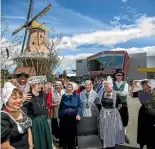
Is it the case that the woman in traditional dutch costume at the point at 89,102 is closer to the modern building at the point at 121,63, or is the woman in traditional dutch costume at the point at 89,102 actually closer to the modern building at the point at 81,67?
the modern building at the point at 121,63

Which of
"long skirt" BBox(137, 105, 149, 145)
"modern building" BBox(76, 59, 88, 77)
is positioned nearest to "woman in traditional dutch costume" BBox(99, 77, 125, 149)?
"long skirt" BBox(137, 105, 149, 145)

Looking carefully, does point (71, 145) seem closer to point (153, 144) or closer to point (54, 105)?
point (54, 105)

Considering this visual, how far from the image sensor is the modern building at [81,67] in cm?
6838

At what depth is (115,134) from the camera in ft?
17.9

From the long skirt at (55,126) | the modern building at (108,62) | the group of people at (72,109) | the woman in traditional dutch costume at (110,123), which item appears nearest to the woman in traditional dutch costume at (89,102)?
the group of people at (72,109)

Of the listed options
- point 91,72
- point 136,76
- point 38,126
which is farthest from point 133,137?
point 91,72

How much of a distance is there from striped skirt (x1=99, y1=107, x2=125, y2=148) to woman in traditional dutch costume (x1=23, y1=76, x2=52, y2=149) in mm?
1410

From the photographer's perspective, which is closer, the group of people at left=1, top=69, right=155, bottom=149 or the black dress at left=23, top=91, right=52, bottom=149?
the black dress at left=23, top=91, right=52, bottom=149

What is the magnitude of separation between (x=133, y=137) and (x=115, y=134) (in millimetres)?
1591

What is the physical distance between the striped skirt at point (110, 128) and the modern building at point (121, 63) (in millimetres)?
49261

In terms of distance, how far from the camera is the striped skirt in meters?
5.42

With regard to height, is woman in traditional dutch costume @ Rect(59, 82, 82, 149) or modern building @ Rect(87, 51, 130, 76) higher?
modern building @ Rect(87, 51, 130, 76)

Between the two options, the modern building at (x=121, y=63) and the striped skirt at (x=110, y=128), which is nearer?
the striped skirt at (x=110, y=128)

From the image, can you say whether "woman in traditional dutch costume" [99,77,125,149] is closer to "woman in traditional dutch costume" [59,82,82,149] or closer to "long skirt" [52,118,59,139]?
"woman in traditional dutch costume" [59,82,82,149]
